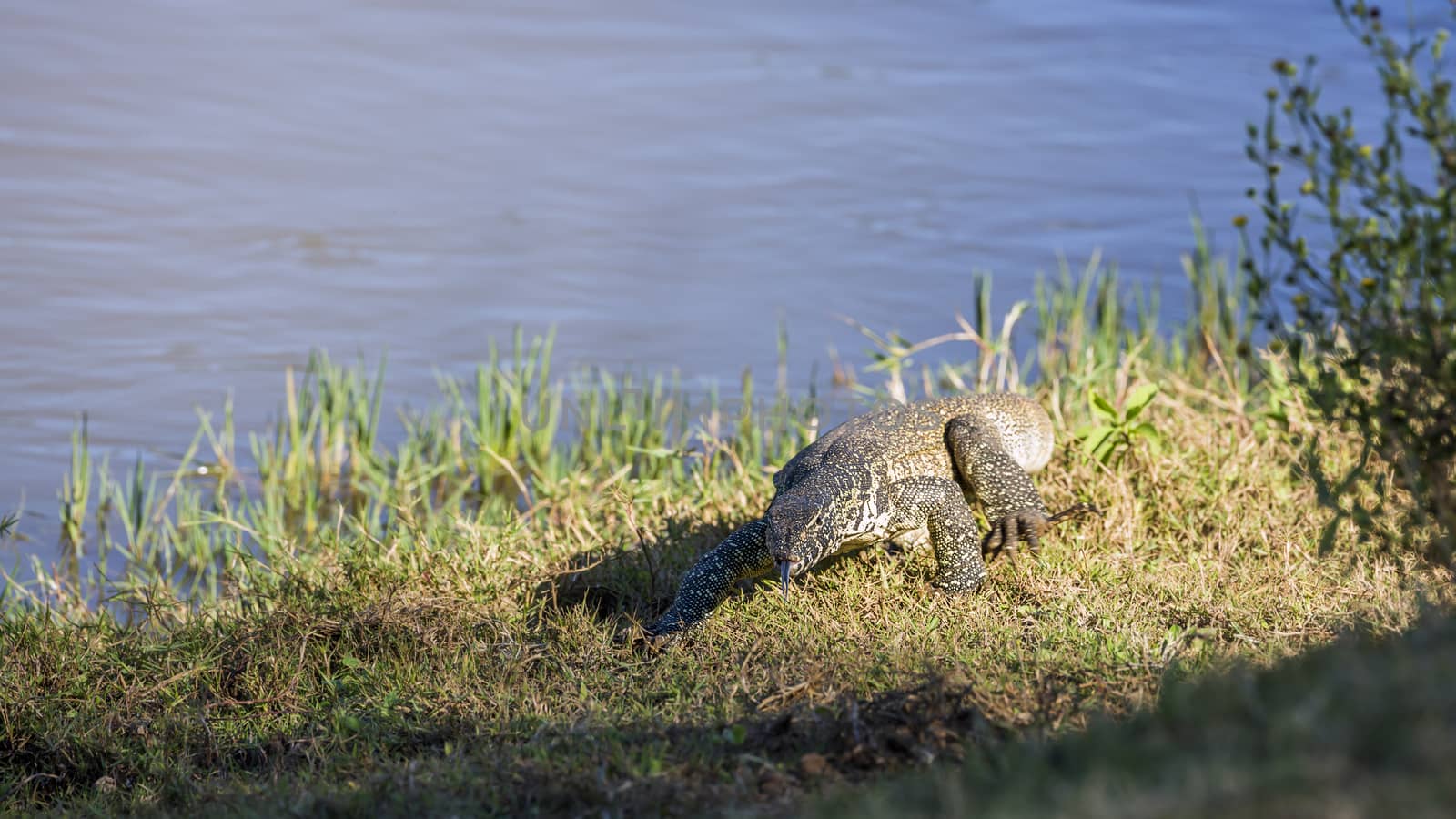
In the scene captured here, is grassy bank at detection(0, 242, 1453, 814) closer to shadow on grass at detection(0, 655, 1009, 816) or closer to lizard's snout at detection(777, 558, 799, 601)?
shadow on grass at detection(0, 655, 1009, 816)

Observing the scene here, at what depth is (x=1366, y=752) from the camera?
200 cm

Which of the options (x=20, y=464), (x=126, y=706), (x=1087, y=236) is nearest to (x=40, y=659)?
(x=126, y=706)

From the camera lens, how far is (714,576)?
184 inches

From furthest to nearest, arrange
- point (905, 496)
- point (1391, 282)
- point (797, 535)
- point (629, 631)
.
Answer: point (905, 496) < point (629, 631) < point (797, 535) < point (1391, 282)

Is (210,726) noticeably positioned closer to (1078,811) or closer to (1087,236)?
(1078,811)

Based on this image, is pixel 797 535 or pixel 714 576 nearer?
pixel 797 535

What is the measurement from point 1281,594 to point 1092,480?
115 centimetres

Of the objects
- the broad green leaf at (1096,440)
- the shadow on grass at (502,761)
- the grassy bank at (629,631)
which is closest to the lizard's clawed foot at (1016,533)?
the grassy bank at (629,631)

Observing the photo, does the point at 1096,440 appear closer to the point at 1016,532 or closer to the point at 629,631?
the point at 1016,532

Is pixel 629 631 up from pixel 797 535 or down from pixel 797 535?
down

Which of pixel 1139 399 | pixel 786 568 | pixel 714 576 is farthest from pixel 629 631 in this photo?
pixel 1139 399

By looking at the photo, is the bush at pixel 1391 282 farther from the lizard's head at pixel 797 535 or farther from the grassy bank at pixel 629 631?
the lizard's head at pixel 797 535

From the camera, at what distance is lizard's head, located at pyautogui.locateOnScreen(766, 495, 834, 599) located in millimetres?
4461

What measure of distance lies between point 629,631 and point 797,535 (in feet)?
2.19
